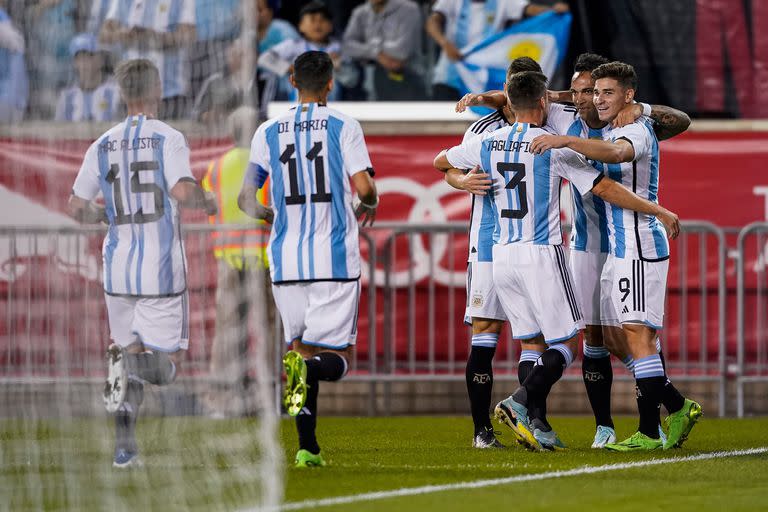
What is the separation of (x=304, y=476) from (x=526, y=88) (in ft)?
7.81

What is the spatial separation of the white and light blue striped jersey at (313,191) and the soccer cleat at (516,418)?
997 millimetres

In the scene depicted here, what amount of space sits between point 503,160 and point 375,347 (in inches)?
157

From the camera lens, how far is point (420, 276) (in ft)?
38.2

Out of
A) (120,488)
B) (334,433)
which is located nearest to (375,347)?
(334,433)

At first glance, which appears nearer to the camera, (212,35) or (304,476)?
(212,35)

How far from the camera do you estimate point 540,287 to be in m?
7.61

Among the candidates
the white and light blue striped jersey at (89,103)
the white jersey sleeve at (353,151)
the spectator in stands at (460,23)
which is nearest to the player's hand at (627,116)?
the white jersey sleeve at (353,151)

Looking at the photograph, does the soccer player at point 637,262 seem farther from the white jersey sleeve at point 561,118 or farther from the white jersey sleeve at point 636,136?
the white jersey sleeve at point 561,118

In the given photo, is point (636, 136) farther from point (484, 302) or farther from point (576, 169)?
point (484, 302)

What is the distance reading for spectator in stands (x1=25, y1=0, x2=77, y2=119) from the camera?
235 inches

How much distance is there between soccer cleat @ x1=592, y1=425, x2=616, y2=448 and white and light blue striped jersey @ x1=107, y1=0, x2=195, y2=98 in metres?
3.27

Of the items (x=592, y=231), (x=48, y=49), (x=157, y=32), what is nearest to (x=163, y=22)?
(x=157, y=32)

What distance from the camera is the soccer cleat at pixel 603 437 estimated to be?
27.1ft

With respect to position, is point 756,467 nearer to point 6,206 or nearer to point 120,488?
point 120,488
